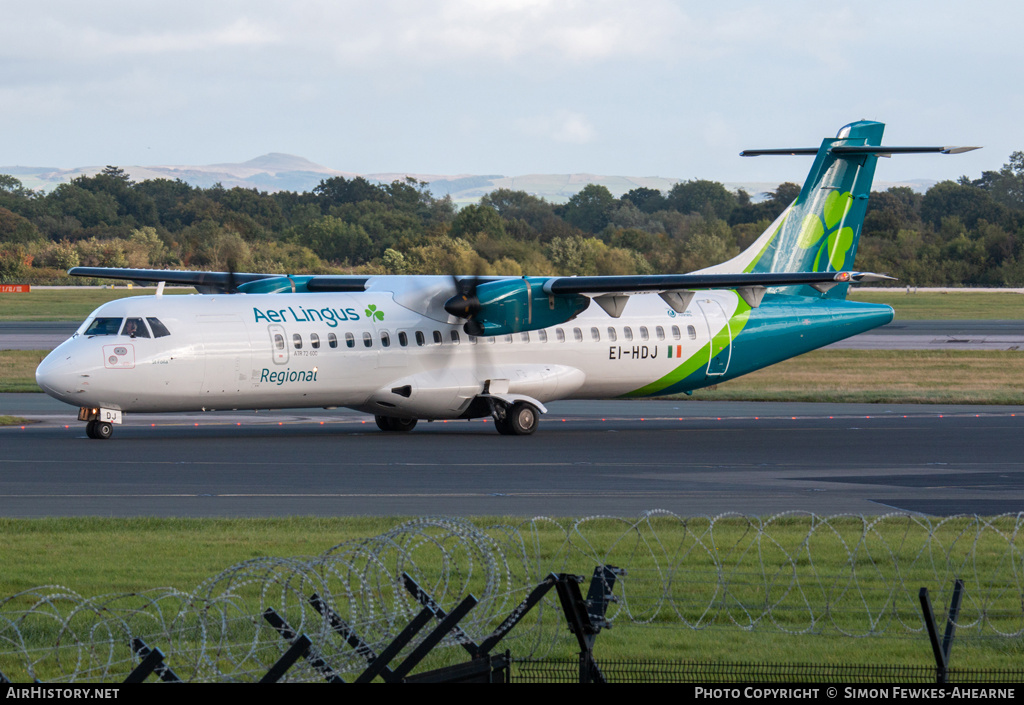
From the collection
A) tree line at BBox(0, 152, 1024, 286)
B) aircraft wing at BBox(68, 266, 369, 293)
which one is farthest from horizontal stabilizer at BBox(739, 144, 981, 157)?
aircraft wing at BBox(68, 266, 369, 293)

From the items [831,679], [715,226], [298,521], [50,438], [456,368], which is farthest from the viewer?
[715,226]

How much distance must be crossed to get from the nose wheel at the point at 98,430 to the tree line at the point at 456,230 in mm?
6858

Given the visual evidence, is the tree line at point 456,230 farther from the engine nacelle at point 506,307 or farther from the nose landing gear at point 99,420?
the nose landing gear at point 99,420

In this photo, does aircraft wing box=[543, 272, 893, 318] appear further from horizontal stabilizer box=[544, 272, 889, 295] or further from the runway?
the runway

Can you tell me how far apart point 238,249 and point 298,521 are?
52.8 feet

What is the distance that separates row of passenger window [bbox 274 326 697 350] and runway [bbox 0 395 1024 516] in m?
2.00

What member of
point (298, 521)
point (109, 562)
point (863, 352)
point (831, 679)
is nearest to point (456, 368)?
point (298, 521)

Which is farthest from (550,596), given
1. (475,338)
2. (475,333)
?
(475,338)

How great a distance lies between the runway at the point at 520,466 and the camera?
16.8 metres

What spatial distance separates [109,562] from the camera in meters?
12.9

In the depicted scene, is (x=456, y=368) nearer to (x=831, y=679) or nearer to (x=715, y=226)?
(x=831, y=679)

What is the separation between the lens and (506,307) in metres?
26.2

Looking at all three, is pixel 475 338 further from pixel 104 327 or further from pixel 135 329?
pixel 104 327
